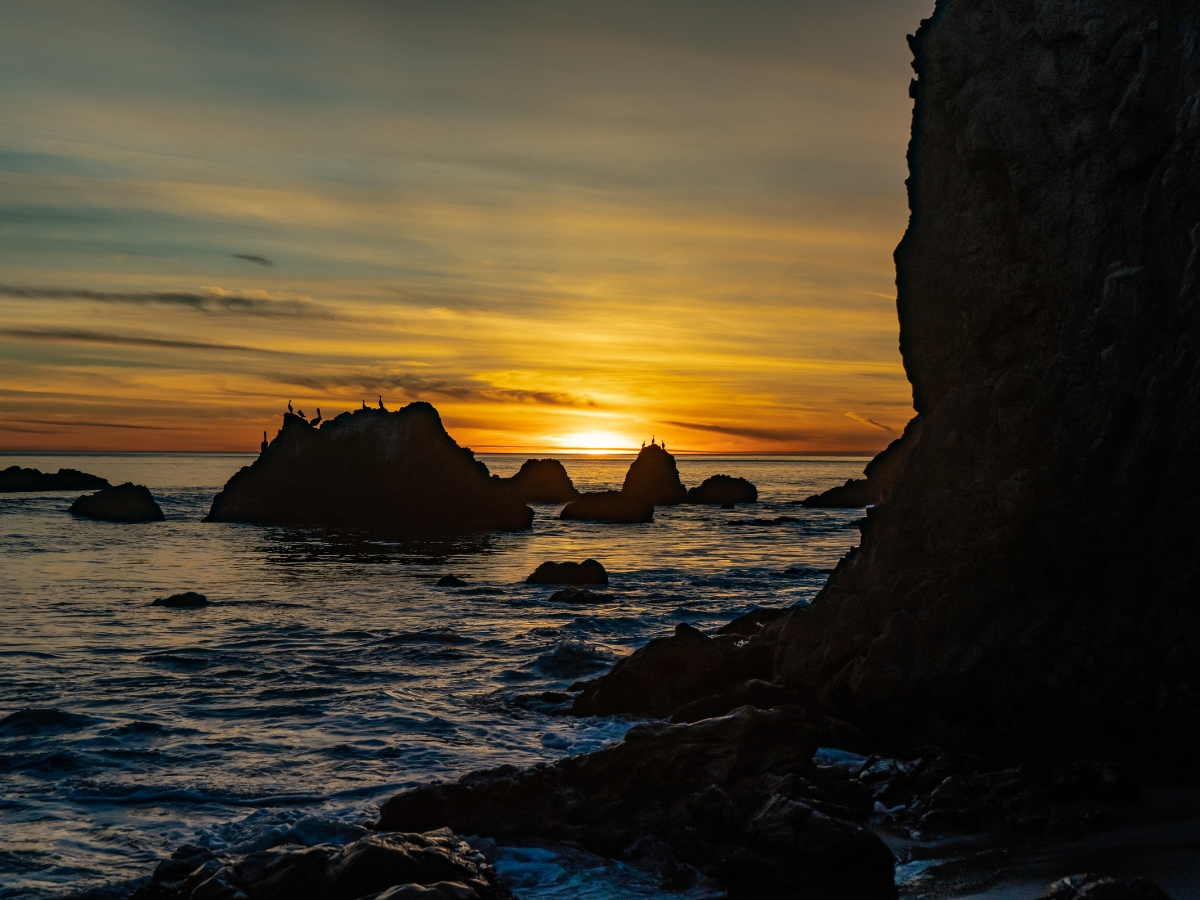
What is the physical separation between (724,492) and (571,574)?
79.7m

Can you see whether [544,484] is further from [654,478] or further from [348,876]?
[348,876]

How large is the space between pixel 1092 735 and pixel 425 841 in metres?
8.81

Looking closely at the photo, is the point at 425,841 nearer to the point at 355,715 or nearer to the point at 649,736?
the point at 649,736

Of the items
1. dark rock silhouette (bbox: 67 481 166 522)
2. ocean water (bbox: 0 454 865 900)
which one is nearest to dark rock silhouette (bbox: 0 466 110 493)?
dark rock silhouette (bbox: 67 481 166 522)

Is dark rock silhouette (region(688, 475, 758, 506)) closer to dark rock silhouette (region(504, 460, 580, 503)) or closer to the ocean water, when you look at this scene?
dark rock silhouette (region(504, 460, 580, 503))

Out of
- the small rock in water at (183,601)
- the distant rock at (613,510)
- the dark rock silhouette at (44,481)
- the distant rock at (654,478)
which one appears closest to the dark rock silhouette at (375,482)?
the distant rock at (613,510)

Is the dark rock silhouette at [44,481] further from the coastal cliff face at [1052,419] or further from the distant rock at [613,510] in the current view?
the coastal cliff face at [1052,419]

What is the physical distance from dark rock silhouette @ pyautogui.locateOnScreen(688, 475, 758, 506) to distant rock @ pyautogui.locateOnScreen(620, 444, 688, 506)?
142 inches

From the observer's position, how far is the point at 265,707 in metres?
17.4

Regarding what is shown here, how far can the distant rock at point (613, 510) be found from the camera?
81.2 m

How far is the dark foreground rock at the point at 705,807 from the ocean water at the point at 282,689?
65cm

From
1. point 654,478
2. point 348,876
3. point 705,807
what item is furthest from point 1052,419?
point 654,478

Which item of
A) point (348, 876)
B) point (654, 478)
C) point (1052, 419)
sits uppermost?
point (654, 478)

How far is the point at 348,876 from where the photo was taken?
27.9 ft
